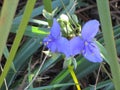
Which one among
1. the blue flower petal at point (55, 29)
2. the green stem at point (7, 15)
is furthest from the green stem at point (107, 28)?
the blue flower petal at point (55, 29)

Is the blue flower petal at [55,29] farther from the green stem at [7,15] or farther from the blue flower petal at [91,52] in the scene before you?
the green stem at [7,15]

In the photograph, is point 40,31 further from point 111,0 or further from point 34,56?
point 111,0

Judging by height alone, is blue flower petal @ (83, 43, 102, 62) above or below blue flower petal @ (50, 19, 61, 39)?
below

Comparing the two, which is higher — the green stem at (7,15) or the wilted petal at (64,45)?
the green stem at (7,15)

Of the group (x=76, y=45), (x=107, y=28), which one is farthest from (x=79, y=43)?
(x=107, y=28)

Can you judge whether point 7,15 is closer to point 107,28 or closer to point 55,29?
point 107,28

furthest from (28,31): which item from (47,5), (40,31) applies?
(47,5)

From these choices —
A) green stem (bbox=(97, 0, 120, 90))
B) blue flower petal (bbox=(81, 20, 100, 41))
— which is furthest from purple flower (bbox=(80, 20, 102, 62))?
green stem (bbox=(97, 0, 120, 90))

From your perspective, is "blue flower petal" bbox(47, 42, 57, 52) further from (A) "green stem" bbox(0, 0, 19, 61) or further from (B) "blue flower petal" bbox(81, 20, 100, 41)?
(A) "green stem" bbox(0, 0, 19, 61)
